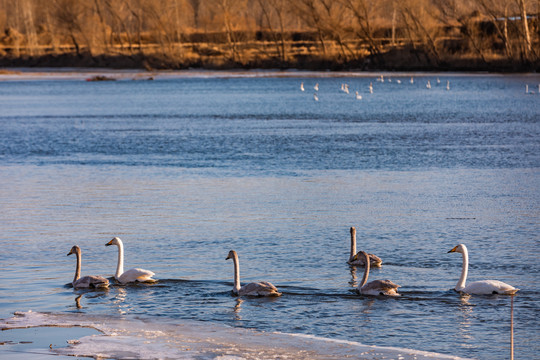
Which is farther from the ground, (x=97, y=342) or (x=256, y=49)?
(x=256, y=49)

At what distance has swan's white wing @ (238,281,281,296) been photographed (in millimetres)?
11406

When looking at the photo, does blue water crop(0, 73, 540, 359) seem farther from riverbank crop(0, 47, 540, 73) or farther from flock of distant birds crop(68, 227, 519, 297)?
riverbank crop(0, 47, 540, 73)

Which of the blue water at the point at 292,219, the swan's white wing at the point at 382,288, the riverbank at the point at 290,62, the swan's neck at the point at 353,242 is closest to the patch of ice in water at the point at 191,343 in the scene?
the blue water at the point at 292,219

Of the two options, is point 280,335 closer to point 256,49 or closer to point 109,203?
point 109,203

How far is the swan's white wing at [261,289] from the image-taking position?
1141 centimetres

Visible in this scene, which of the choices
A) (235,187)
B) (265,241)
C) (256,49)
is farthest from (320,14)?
(265,241)

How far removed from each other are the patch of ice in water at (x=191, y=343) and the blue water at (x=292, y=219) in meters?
0.33

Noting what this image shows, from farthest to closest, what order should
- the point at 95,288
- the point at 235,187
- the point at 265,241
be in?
the point at 235,187, the point at 265,241, the point at 95,288

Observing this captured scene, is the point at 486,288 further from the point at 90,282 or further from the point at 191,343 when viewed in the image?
the point at 90,282

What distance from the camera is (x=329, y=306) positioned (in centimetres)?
1112

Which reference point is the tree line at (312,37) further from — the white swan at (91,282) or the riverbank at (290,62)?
the white swan at (91,282)

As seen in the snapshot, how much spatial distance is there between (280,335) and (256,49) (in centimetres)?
9419

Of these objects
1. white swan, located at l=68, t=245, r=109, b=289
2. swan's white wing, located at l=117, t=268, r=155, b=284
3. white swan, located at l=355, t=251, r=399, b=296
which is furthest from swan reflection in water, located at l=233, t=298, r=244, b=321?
white swan, located at l=68, t=245, r=109, b=289

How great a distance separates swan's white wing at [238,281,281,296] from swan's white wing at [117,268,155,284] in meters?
1.47
